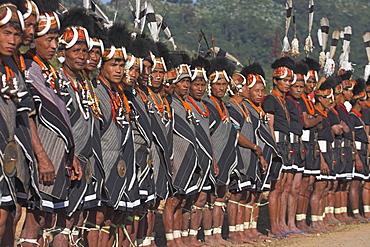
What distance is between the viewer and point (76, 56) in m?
6.07

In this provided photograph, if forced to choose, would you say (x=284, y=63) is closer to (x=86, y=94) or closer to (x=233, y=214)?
(x=233, y=214)

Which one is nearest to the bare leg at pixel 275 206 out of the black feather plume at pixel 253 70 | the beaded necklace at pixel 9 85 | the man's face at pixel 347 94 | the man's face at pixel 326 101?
the black feather plume at pixel 253 70

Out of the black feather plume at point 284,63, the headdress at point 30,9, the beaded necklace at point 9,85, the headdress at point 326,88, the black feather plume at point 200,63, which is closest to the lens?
the beaded necklace at point 9,85

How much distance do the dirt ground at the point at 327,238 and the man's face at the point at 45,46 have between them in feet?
13.0

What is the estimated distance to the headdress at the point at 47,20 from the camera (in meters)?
5.62

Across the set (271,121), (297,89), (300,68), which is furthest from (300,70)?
(271,121)

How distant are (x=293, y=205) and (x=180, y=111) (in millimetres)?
3075

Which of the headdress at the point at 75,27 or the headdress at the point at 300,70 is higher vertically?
the headdress at the point at 300,70

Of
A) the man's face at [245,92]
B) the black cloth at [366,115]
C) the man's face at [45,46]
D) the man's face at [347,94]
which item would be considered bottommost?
the man's face at [45,46]

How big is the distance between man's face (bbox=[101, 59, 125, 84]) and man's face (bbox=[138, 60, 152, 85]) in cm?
71

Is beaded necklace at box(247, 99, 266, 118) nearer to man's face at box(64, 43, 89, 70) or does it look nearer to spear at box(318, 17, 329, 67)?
man's face at box(64, 43, 89, 70)

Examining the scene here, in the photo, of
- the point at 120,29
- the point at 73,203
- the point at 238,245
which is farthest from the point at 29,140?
the point at 238,245

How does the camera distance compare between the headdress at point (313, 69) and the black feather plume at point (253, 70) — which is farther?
the headdress at point (313, 69)

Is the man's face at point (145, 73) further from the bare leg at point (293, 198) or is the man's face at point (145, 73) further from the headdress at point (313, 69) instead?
the headdress at point (313, 69)
